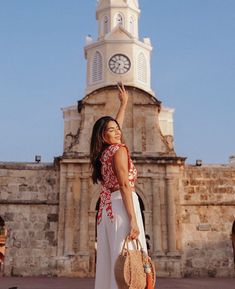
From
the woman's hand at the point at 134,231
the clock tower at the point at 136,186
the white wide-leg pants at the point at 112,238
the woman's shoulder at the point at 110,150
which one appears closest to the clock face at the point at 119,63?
the clock tower at the point at 136,186

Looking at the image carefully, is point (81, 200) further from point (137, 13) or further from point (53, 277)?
point (137, 13)

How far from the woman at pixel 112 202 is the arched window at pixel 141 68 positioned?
23.4m

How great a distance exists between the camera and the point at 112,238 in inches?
175

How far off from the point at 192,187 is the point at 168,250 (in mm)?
3541

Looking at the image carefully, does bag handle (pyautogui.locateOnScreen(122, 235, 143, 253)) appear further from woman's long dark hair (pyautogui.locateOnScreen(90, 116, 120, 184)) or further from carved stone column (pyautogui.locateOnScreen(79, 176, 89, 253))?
carved stone column (pyautogui.locateOnScreen(79, 176, 89, 253))

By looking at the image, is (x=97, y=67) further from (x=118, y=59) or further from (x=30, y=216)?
(x=30, y=216)

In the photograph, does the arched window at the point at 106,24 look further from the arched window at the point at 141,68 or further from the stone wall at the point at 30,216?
the stone wall at the point at 30,216

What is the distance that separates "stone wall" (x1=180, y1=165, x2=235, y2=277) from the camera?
19.5 m

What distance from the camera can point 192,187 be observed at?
20688 millimetres

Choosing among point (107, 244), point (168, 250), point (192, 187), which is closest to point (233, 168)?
point (192, 187)

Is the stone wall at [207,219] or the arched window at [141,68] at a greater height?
the arched window at [141,68]

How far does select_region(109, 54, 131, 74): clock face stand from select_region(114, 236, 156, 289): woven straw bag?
947 inches

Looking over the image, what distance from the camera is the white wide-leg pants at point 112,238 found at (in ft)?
14.2

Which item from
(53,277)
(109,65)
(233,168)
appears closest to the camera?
(53,277)
